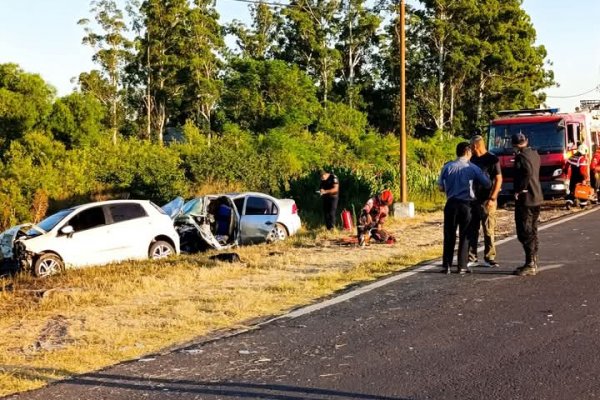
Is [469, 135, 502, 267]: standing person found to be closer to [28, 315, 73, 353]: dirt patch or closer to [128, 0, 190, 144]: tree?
[28, 315, 73, 353]: dirt patch

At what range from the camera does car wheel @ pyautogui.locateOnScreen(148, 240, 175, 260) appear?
14.6 m

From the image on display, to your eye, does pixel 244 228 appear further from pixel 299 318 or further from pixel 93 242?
pixel 299 318

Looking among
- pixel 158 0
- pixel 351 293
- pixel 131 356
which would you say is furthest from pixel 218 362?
pixel 158 0

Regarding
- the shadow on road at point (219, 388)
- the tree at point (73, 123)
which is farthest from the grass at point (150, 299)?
the tree at point (73, 123)

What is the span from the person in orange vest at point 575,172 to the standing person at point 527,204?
12.0 metres

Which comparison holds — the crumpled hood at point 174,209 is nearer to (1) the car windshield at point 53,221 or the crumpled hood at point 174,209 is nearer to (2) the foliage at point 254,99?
(1) the car windshield at point 53,221

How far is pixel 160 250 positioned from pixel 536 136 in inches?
471

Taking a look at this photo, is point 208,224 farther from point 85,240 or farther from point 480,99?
point 480,99

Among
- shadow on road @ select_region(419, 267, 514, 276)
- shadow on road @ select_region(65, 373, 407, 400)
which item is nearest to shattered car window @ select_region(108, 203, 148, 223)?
shadow on road @ select_region(419, 267, 514, 276)

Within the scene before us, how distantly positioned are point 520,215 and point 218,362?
16.7ft

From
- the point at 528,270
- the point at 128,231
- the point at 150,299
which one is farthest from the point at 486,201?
the point at 128,231

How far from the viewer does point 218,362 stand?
618 centimetres

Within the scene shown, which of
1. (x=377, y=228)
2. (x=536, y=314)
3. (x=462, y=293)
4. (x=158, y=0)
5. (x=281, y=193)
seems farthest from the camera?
(x=158, y=0)

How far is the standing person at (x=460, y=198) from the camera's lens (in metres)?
9.94
